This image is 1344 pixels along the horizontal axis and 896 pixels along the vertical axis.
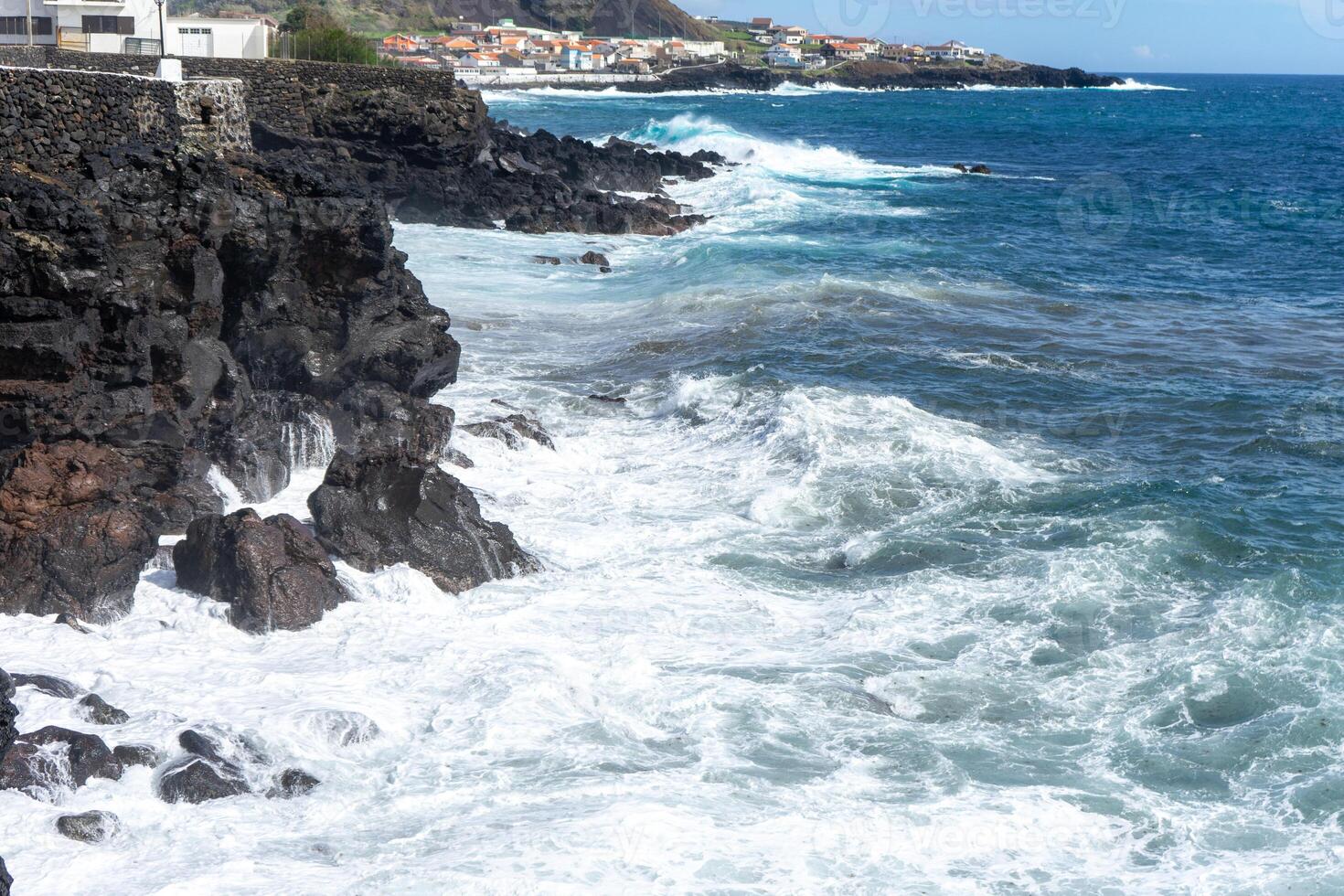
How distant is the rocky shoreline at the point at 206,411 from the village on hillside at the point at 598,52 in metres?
86.9

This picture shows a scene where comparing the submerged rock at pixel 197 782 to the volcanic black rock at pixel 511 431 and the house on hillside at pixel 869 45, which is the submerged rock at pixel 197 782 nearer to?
the volcanic black rock at pixel 511 431

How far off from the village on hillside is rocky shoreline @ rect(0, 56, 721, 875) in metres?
86.9

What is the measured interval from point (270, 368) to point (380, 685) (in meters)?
5.61

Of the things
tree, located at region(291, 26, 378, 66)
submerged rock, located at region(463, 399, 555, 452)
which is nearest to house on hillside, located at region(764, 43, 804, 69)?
tree, located at region(291, 26, 378, 66)

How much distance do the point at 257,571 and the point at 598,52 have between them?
136 m

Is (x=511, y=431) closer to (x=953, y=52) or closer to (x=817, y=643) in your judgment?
(x=817, y=643)

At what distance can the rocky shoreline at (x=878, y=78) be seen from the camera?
134m

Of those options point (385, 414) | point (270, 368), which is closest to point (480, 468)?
point (385, 414)

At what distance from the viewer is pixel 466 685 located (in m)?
9.88

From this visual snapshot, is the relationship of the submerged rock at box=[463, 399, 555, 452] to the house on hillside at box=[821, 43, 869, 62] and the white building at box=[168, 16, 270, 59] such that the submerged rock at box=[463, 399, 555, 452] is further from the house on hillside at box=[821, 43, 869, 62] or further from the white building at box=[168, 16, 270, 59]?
the house on hillside at box=[821, 43, 869, 62]

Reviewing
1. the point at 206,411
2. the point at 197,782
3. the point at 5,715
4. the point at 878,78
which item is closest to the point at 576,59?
the point at 878,78

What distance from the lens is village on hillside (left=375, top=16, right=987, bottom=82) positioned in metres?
119

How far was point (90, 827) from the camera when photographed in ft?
25.0

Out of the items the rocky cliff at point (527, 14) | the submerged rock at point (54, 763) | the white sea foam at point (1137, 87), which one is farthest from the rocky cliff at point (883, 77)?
the submerged rock at point (54, 763)
